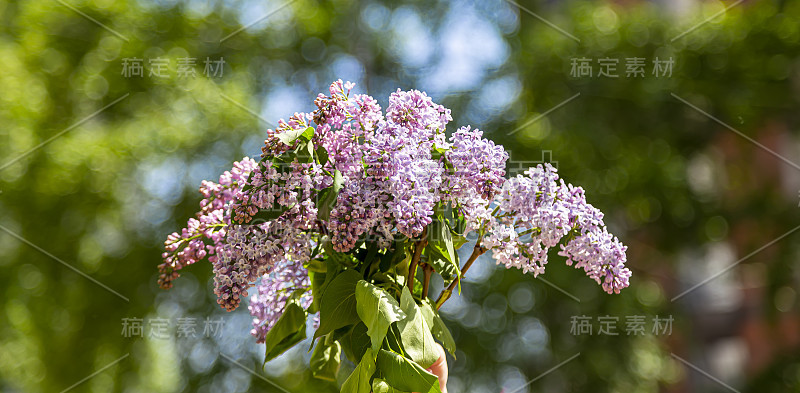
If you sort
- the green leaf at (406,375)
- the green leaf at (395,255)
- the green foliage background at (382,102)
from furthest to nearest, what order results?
the green foliage background at (382,102) → the green leaf at (395,255) → the green leaf at (406,375)

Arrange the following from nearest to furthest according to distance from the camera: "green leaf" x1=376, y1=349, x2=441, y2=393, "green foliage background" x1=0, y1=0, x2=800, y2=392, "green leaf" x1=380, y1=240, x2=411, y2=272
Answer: "green leaf" x1=376, y1=349, x2=441, y2=393 < "green leaf" x1=380, y1=240, x2=411, y2=272 < "green foliage background" x1=0, y1=0, x2=800, y2=392

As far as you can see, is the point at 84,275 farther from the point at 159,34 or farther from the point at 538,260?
the point at 538,260

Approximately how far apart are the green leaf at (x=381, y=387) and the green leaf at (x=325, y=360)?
18 cm

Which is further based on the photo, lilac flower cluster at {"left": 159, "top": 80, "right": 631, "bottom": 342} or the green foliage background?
the green foliage background

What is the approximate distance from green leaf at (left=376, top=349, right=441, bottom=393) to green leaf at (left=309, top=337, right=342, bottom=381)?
19 cm

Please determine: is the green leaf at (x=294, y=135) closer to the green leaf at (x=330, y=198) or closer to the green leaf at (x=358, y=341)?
the green leaf at (x=330, y=198)

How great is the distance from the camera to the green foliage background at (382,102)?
3.00 metres

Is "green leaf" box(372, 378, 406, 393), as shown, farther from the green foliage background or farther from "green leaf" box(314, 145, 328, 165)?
the green foliage background

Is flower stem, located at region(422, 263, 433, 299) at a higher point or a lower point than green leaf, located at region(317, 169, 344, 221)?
lower

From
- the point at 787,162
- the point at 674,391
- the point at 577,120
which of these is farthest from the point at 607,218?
the point at 674,391

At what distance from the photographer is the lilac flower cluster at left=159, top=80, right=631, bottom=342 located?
2.08 feet

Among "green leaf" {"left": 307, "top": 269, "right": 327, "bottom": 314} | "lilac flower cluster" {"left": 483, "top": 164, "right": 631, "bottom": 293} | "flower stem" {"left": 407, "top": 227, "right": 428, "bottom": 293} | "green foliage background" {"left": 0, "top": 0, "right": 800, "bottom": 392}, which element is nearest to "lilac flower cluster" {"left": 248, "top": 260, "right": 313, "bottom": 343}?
"green leaf" {"left": 307, "top": 269, "right": 327, "bottom": 314}

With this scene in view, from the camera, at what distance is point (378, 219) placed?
0.64m

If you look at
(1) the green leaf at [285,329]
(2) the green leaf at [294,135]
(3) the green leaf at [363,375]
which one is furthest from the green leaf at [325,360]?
(2) the green leaf at [294,135]
